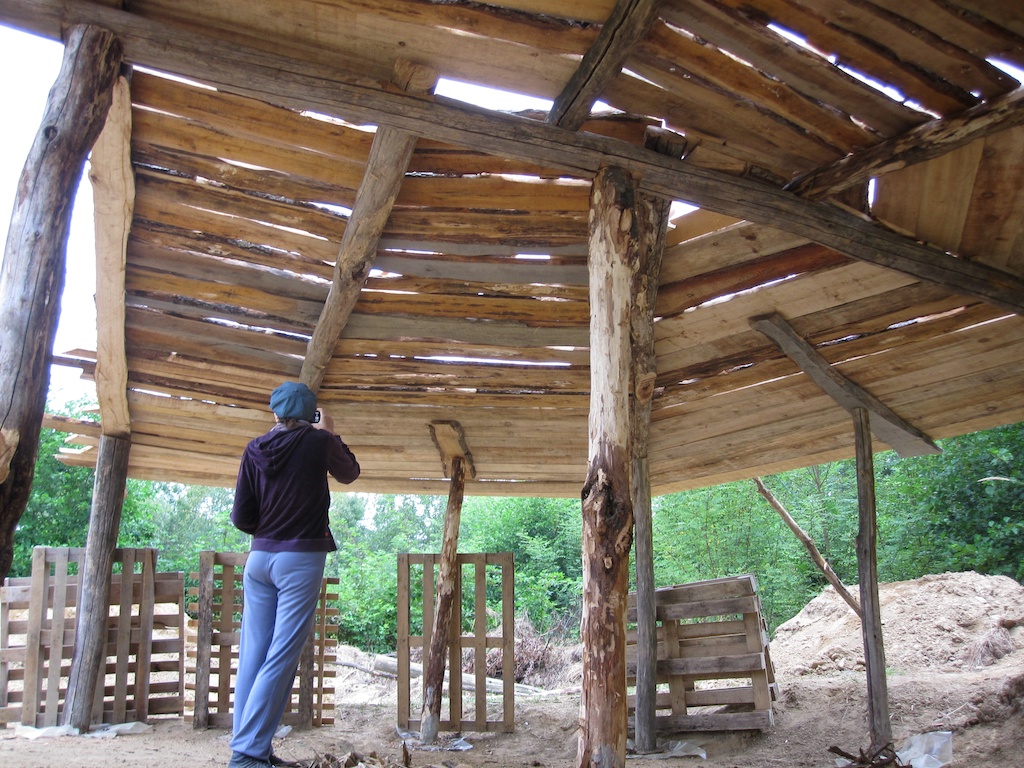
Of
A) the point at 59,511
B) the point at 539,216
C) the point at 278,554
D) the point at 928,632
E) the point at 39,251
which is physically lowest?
the point at 928,632

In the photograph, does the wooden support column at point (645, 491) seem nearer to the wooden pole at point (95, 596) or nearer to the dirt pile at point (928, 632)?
the wooden pole at point (95, 596)

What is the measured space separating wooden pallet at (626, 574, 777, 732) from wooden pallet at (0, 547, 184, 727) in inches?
145

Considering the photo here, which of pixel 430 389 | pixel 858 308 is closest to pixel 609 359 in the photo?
pixel 858 308

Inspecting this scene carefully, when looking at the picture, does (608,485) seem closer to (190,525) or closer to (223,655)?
(223,655)

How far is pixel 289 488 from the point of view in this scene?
3.56 metres

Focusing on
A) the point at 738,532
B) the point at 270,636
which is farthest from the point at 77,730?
the point at 738,532

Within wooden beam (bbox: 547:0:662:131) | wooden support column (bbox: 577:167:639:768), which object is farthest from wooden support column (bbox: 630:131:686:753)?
wooden beam (bbox: 547:0:662:131)

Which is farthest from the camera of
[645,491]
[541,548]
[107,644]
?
[541,548]

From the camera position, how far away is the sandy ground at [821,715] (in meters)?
4.70

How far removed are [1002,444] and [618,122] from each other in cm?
1183

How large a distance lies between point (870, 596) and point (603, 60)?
4057 mm

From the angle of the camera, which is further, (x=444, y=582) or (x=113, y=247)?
(x=444, y=582)

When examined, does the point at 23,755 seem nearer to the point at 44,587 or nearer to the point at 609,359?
the point at 44,587

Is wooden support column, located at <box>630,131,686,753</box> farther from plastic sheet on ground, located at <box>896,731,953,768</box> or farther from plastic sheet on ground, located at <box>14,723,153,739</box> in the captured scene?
plastic sheet on ground, located at <box>14,723,153,739</box>
